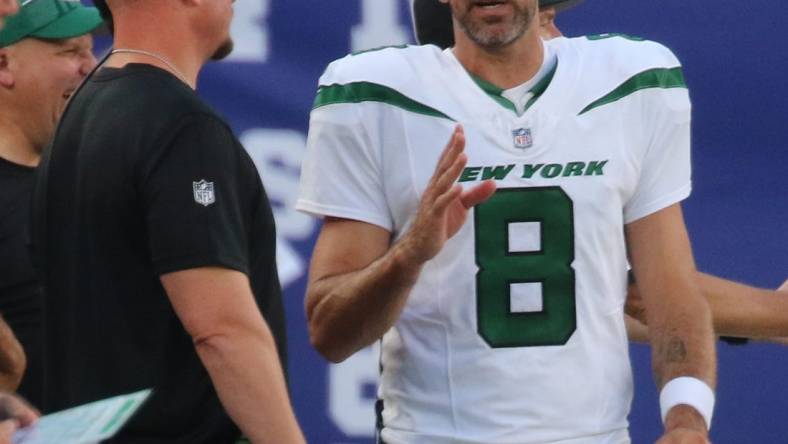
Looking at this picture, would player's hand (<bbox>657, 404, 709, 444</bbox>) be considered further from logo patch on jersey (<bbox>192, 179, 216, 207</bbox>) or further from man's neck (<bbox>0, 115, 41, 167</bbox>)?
man's neck (<bbox>0, 115, 41, 167</bbox>)

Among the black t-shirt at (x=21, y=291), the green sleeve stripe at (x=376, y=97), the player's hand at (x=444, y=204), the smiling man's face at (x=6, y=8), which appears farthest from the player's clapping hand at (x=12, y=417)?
the black t-shirt at (x=21, y=291)

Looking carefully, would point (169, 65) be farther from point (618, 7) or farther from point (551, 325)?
point (618, 7)

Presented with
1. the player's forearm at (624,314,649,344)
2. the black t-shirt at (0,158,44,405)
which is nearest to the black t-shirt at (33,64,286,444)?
the black t-shirt at (0,158,44,405)

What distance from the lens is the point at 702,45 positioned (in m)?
4.62

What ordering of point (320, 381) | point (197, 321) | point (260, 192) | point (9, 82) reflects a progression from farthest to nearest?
1. point (320, 381)
2. point (9, 82)
3. point (260, 192)
4. point (197, 321)

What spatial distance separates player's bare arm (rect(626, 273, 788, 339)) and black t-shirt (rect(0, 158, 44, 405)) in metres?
1.20

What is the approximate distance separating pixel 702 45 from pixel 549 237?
150 centimetres

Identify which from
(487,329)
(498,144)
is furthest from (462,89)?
(487,329)

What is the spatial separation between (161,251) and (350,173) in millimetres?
584

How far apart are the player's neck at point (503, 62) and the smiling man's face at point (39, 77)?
106 centimetres

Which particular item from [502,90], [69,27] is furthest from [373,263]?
[69,27]

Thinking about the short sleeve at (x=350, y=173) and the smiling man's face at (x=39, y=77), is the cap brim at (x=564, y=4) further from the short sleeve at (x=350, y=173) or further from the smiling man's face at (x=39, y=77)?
the smiling man's face at (x=39, y=77)

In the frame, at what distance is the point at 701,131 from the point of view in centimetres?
463

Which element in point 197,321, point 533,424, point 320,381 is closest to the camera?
point 197,321
